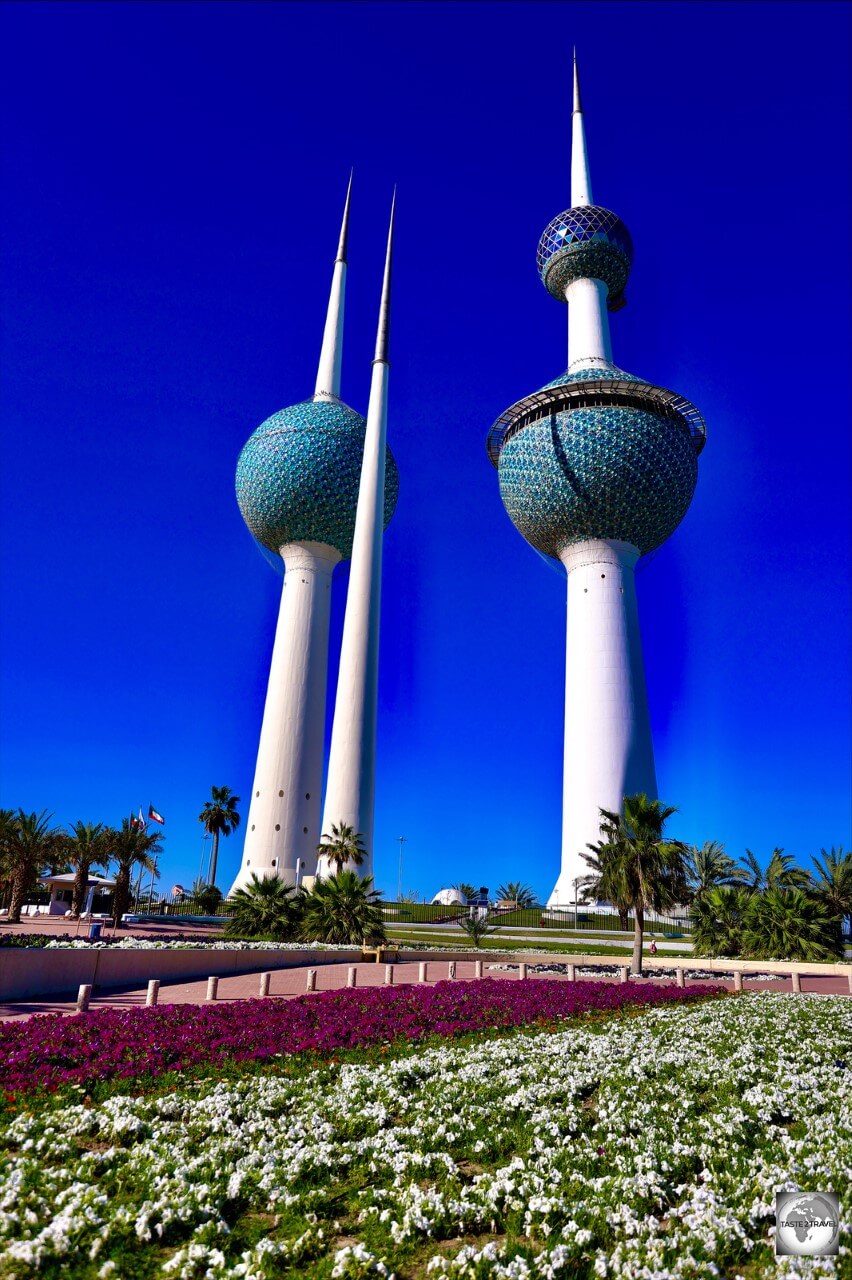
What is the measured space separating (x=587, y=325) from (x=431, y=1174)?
9078cm

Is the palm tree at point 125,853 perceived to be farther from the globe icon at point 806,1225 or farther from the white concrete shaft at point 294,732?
the globe icon at point 806,1225

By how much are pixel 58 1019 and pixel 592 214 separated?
96053 millimetres

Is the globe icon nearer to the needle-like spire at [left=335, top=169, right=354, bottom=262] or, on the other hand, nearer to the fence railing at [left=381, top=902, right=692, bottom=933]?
the fence railing at [left=381, top=902, right=692, bottom=933]

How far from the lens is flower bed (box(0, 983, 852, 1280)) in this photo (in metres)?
6.04

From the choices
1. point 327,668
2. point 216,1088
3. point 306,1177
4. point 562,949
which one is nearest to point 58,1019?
point 216,1088

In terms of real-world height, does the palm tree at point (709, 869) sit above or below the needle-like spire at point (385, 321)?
below

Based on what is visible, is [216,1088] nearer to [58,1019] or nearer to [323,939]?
[58,1019]

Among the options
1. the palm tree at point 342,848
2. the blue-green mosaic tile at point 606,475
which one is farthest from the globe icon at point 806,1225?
the blue-green mosaic tile at point 606,475

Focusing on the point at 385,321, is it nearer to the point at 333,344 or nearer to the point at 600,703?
the point at 333,344

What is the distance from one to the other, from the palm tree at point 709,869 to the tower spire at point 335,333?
2308 inches

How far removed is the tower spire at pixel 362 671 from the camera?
56.3 m

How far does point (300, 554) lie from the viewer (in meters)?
82.8

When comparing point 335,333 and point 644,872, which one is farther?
point 335,333

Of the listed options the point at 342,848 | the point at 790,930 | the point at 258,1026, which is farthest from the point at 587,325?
the point at 258,1026
